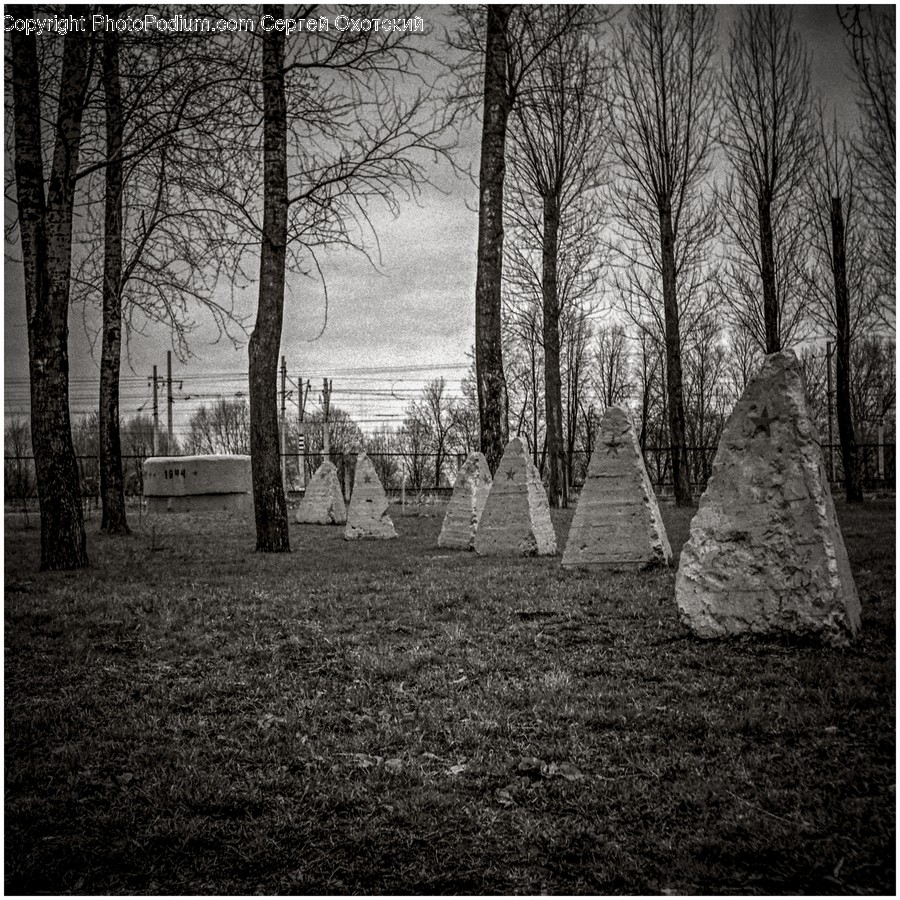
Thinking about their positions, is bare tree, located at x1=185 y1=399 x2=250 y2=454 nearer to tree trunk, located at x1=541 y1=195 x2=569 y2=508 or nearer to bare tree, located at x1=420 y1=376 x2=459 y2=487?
bare tree, located at x1=420 y1=376 x2=459 y2=487

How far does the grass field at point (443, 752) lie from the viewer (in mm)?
2367

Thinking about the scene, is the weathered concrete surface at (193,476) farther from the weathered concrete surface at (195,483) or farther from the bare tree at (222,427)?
the bare tree at (222,427)

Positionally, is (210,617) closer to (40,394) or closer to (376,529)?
(40,394)

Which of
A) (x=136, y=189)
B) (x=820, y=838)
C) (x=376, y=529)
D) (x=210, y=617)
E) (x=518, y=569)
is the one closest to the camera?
(x=820, y=838)

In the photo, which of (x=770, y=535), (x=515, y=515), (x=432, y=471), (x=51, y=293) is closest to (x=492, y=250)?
(x=515, y=515)

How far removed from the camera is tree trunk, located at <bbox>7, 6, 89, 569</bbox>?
802 cm

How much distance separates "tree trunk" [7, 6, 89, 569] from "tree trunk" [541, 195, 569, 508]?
44.7 ft

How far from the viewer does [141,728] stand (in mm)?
3588

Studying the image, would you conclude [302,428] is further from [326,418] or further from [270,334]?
[270,334]

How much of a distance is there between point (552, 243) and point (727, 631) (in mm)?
17088

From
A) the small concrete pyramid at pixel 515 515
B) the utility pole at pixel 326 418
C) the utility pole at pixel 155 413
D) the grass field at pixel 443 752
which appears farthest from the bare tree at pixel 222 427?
the grass field at pixel 443 752

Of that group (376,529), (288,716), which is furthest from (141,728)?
(376,529)

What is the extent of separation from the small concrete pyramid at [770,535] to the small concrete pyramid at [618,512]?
2692 mm

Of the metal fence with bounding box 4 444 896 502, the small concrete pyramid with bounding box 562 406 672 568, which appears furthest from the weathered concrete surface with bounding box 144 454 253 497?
the small concrete pyramid with bounding box 562 406 672 568
